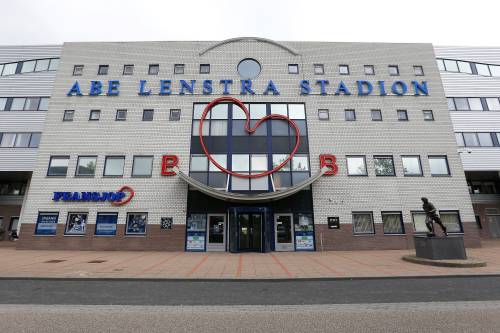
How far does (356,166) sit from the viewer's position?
19422 mm

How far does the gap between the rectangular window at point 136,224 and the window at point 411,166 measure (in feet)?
66.4

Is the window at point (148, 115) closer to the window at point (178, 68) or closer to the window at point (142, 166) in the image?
the window at point (142, 166)

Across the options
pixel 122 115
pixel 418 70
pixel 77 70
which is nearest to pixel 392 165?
pixel 418 70

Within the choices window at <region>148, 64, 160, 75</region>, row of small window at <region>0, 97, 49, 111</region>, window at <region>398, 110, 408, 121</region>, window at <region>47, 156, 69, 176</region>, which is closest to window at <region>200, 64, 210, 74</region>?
window at <region>148, 64, 160, 75</region>

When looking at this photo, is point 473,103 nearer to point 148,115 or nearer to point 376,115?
point 376,115

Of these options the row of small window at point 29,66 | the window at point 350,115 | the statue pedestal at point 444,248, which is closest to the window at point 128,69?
the row of small window at point 29,66

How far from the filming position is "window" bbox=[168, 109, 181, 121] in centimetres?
2032

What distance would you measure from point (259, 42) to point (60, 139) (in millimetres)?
18545

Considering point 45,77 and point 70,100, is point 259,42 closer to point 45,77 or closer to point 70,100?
point 70,100

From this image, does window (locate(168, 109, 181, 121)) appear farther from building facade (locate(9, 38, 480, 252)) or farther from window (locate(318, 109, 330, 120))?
window (locate(318, 109, 330, 120))

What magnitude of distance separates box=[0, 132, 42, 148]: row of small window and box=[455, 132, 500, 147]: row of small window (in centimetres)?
3907

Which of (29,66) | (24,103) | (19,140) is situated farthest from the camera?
(29,66)

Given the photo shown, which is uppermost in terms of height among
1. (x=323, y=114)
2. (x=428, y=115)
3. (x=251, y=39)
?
(x=251, y=39)

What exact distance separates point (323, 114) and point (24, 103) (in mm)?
27925
